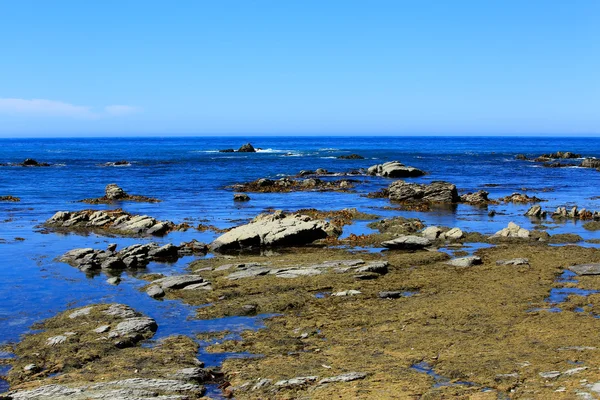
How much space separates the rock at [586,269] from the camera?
2205 centimetres

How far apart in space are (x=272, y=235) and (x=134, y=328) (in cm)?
1455

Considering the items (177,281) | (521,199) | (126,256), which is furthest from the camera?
(521,199)

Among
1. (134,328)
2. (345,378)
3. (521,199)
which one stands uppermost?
(521,199)

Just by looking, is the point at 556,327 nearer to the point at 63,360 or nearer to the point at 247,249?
the point at 63,360

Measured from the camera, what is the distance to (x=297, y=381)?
41.8 ft

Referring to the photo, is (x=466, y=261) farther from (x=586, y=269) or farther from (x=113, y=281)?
(x=113, y=281)

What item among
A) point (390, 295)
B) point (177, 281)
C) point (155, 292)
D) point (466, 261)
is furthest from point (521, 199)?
point (155, 292)

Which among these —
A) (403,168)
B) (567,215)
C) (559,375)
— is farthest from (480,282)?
(403,168)

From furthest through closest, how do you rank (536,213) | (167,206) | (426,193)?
(426,193) < (167,206) < (536,213)

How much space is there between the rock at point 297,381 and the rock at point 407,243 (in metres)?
16.6

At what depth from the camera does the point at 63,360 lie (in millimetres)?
14633

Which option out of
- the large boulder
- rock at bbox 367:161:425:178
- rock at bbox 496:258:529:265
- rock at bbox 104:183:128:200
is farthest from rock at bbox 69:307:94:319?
rock at bbox 367:161:425:178

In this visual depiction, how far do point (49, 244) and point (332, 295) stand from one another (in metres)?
17.9

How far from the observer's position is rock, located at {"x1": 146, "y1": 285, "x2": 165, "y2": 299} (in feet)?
68.5
